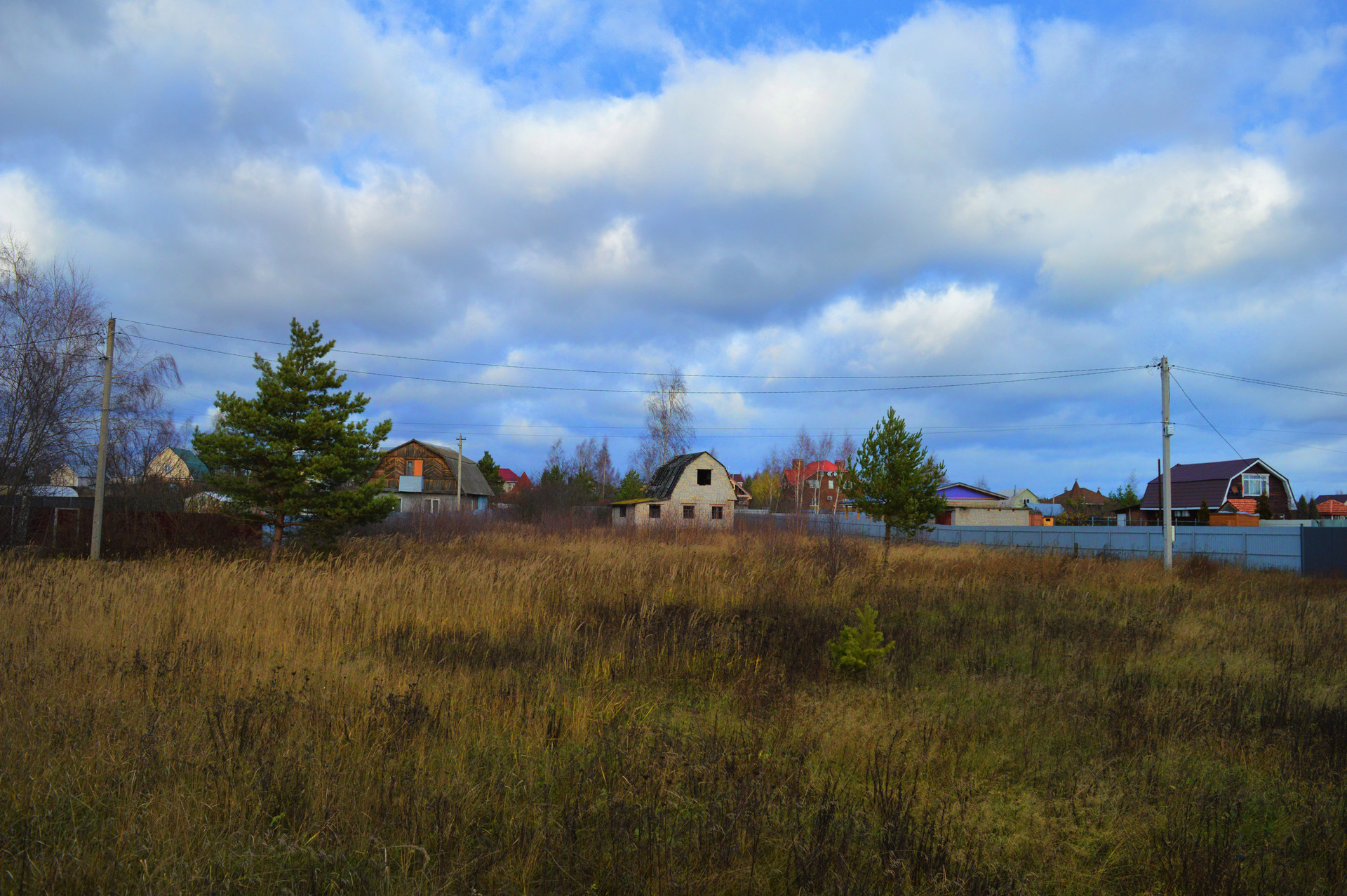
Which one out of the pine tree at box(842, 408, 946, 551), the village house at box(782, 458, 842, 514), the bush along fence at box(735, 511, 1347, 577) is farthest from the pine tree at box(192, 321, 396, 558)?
the village house at box(782, 458, 842, 514)

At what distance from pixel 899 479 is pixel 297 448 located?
69.9 feet

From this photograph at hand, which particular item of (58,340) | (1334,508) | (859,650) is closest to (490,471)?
(58,340)

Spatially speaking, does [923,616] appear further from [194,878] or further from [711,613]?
[194,878]

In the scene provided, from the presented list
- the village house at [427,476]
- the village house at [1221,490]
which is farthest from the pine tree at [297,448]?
the village house at [1221,490]

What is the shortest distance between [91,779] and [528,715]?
2.34 m

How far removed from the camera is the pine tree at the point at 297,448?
17172 millimetres

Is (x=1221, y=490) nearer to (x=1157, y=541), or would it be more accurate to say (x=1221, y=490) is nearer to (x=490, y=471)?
(x=1157, y=541)

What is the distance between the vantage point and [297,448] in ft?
Result: 58.1

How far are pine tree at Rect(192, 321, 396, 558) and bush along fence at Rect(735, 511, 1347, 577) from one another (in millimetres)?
11990

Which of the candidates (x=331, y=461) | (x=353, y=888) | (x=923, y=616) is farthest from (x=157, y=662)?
(x=331, y=461)

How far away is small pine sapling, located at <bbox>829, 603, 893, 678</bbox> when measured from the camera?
6832 millimetres

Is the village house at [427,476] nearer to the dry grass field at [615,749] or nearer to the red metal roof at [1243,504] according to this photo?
the dry grass field at [615,749]

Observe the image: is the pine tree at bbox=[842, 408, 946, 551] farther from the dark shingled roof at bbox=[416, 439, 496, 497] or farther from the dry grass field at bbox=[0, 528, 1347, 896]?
the dark shingled roof at bbox=[416, 439, 496, 497]

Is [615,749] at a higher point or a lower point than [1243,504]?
lower
